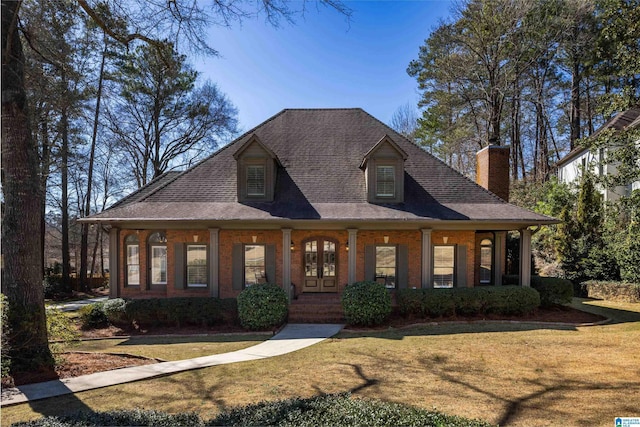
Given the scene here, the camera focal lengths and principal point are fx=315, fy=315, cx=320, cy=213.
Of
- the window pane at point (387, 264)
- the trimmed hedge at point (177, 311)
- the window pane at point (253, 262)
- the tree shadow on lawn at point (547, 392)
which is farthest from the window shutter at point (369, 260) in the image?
the tree shadow on lawn at point (547, 392)

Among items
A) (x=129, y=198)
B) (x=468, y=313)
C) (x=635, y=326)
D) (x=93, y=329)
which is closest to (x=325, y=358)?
(x=468, y=313)

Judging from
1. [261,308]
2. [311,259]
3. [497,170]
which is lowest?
[261,308]

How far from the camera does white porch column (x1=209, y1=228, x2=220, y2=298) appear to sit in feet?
38.3

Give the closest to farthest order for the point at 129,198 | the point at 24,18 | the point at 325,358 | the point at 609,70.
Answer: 1. the point at 325,358
2. the point at 24,18
3. the point at 129,198
4. the point at 609,70

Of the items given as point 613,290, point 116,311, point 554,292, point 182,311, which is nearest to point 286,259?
point 182,311

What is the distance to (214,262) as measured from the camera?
1173 centimetres

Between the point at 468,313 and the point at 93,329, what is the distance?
13248mm

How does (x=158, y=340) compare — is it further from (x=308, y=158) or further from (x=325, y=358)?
(x=308, y=158)

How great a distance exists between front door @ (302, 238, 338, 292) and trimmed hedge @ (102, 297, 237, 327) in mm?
3308

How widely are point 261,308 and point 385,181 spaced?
22.8ft

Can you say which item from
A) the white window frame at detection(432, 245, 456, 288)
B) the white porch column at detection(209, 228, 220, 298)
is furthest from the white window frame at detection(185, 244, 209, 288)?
the white window frame at detection(432, 245, 456, 288)

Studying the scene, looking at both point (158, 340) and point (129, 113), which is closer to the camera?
point (158, 340)

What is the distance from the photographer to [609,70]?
2133cm

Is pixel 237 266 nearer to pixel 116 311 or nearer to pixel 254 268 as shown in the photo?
pixel 254 268
